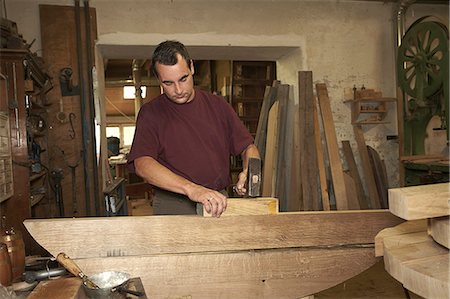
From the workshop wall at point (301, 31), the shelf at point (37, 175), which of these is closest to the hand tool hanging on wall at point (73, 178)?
the shelf at point (37, 175)

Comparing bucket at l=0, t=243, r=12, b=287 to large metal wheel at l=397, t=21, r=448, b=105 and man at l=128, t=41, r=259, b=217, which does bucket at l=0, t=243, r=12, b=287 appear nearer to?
man at l=128, t=41, r=259, b=217

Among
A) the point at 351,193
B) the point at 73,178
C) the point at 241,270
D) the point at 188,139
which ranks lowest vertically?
the point at 351,193

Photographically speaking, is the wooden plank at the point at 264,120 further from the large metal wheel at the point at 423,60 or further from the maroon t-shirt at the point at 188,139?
the maroon t-shirt at the point at 188,139

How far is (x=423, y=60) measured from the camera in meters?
3.31

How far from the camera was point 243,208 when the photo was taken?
4.42ft

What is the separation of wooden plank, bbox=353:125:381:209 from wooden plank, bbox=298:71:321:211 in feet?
1.73

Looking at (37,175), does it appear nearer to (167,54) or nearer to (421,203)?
(167,54)

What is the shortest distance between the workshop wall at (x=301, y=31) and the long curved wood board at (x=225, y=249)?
2458 mm

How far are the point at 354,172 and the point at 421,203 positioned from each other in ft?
9.74

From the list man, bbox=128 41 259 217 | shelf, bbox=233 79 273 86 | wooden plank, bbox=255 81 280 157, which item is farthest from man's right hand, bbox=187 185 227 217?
shelf, bbox=233 79 273 86

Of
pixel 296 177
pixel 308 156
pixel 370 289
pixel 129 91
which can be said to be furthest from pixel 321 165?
pixel 129 91

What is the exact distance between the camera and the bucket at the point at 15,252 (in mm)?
1396

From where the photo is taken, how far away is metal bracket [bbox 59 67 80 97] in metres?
3.34

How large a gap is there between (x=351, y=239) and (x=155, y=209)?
1080 millimetres
